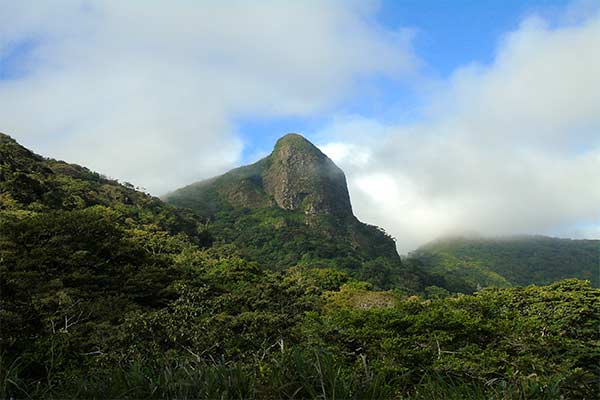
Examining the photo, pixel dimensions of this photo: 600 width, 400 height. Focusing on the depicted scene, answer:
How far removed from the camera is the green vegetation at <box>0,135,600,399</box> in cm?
213

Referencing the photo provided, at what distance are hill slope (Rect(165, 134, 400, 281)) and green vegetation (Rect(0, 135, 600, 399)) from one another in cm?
3554

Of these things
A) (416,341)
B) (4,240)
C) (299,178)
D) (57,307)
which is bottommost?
(416,341)

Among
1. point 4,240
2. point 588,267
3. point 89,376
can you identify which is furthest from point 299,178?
point 89,376

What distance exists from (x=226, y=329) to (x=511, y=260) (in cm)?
12110

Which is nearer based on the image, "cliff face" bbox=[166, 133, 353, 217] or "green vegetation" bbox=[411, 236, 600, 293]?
"green vegetation" bbox=[411, 236, 600, 293]

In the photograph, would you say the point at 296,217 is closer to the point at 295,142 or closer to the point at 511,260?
the point at 295,142

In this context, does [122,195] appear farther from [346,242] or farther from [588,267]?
[588,267]

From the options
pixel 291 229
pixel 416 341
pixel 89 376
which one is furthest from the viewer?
pixel 291 229

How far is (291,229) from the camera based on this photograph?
307ft

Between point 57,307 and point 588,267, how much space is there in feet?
414

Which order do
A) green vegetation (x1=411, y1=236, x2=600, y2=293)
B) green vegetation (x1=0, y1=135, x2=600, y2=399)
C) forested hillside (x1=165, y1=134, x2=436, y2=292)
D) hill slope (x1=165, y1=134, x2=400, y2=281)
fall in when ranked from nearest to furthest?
green vegetation (x1=0, y1=135, x2=600, y2=399)
forested hillside (x1=165, y1=134, x2=436, y2=292)
hill slope (x1=165, y1=134, x2=400, y2=281)
green vegetation (x1=411, y1=236, x2=600, y2=293)

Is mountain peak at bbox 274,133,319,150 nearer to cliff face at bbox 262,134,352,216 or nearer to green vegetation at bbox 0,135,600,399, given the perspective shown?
cliff face at bbox 262,134,352,216

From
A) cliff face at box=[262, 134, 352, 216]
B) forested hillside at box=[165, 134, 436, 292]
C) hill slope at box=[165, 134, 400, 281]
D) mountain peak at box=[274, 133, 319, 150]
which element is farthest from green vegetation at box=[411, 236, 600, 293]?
mountain peak at box=[274, 133, 319, 150]

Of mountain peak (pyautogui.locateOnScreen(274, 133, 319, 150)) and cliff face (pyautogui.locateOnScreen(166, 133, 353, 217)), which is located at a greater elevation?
mountain peak (pyautogui.locateOnScreen(274, 133, 319, 150))
